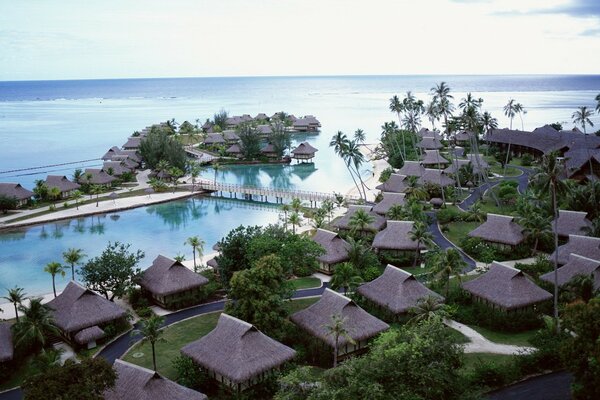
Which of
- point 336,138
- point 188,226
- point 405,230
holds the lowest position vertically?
point 188,226

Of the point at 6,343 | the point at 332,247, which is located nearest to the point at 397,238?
the point at 332,247

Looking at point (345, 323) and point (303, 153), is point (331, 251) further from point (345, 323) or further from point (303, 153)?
point (303, 153)

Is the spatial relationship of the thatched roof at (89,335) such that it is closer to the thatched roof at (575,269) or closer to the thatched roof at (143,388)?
the thatched roof at (143,388)

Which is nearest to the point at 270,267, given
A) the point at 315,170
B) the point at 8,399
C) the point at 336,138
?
the point at 8,399

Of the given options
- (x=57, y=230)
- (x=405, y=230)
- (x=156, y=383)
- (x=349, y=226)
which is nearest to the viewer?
(x=156, y=383)

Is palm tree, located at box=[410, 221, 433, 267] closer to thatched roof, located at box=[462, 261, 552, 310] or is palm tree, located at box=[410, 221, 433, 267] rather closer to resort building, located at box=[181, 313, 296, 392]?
thatched roof, located at box=[462, 261, 552, 310]

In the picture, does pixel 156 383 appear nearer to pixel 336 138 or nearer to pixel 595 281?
pixel 595 281
